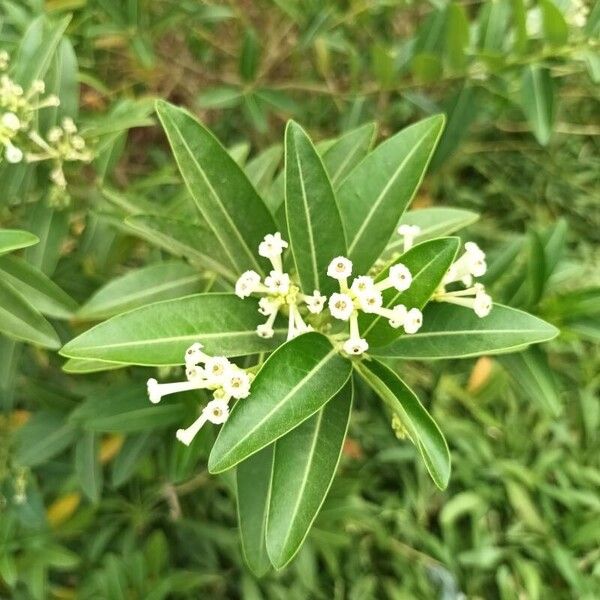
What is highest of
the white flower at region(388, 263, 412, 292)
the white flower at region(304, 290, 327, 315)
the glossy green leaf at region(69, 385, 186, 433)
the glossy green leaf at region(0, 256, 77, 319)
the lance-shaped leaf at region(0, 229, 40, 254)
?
the white flower at region(388, 263, 412, 292)

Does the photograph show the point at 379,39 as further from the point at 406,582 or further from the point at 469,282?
the point at 406,582

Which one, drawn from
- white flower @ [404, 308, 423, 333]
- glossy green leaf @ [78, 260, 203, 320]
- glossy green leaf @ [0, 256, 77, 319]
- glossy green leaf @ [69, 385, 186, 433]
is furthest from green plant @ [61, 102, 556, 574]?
glossy green leaf @ [69, 385, 186, 433]

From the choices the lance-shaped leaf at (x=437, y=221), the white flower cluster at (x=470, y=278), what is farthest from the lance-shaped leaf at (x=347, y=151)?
the white flower cluster at (x=470, y=278)

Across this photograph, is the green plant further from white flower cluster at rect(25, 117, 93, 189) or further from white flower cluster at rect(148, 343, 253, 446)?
white flower cluster at rect(25, 117, 93, 189)

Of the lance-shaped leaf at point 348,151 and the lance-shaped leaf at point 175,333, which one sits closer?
the lance-shaped leaf at point 175,333

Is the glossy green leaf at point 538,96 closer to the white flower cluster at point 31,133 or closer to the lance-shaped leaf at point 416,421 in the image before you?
the lance-shaped leaf at point 416,421

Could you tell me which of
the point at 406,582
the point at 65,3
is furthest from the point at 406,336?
the point at 406,582
